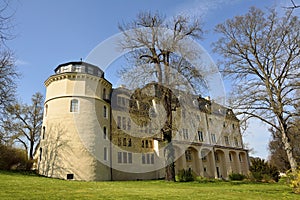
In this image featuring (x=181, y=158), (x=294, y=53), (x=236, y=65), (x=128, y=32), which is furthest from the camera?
(x=181, y=158)

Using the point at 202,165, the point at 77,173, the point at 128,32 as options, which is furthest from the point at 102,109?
the point at 202,165

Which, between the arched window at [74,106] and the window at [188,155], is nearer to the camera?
the arched window at [74,106]

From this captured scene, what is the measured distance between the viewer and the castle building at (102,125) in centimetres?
1980

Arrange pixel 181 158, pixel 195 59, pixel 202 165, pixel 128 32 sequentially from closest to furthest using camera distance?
pixel 195 59 < pixel 128 32 < pixel 181 158 < pixel 202 165

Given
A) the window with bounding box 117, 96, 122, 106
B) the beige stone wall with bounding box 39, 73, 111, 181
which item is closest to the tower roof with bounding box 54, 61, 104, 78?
the beige stone wall with bounding box 39, 73, 111, 181

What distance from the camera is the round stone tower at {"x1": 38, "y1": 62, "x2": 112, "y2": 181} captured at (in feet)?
73.4

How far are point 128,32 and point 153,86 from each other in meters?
5.74

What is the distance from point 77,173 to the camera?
22.0 meters

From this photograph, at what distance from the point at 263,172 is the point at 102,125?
18.7m

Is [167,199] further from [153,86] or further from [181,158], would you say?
[181,158]

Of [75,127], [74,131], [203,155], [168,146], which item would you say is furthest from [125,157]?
[203,155]

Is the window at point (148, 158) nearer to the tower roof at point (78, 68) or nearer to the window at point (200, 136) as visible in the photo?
the window at point (200, 136)

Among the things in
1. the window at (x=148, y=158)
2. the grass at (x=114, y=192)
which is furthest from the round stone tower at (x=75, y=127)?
the grass at (x=114, y=192)

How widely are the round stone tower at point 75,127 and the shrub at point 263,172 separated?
53.9ft
